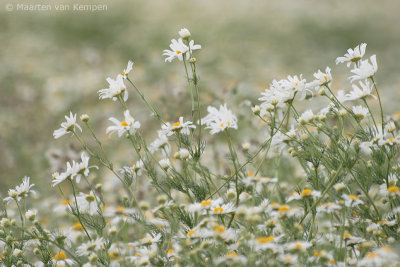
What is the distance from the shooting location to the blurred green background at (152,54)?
5.75 m

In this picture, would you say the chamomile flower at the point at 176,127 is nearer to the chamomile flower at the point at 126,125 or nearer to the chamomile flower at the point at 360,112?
the chamomile flower at the point at 126,125

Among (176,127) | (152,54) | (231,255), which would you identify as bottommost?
(231,255)

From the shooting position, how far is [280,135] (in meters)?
2.57

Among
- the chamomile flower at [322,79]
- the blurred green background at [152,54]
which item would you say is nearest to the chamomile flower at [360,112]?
the chamomile flower at [322,79]

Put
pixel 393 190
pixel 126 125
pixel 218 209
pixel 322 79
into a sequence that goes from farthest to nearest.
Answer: pixel 322 79 < pixel 126 125 < pixel 218 209 < pixel 393 190

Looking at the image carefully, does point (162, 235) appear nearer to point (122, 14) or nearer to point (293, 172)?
point (293, 172)

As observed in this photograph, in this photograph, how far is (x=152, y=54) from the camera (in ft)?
27.7

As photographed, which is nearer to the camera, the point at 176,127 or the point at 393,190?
the point at 393,190

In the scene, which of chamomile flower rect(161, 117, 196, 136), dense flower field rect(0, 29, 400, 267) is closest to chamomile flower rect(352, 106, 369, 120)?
dense flower field rect(0, 29, 400, 267)

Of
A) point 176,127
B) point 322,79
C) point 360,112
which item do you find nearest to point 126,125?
point 176,127

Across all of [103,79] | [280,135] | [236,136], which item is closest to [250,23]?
[103,79]

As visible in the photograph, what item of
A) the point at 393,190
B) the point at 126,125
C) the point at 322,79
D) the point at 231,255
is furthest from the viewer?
the point at 322,79

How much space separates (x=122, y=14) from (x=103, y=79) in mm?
5066

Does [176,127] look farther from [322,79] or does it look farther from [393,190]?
[393,190]
